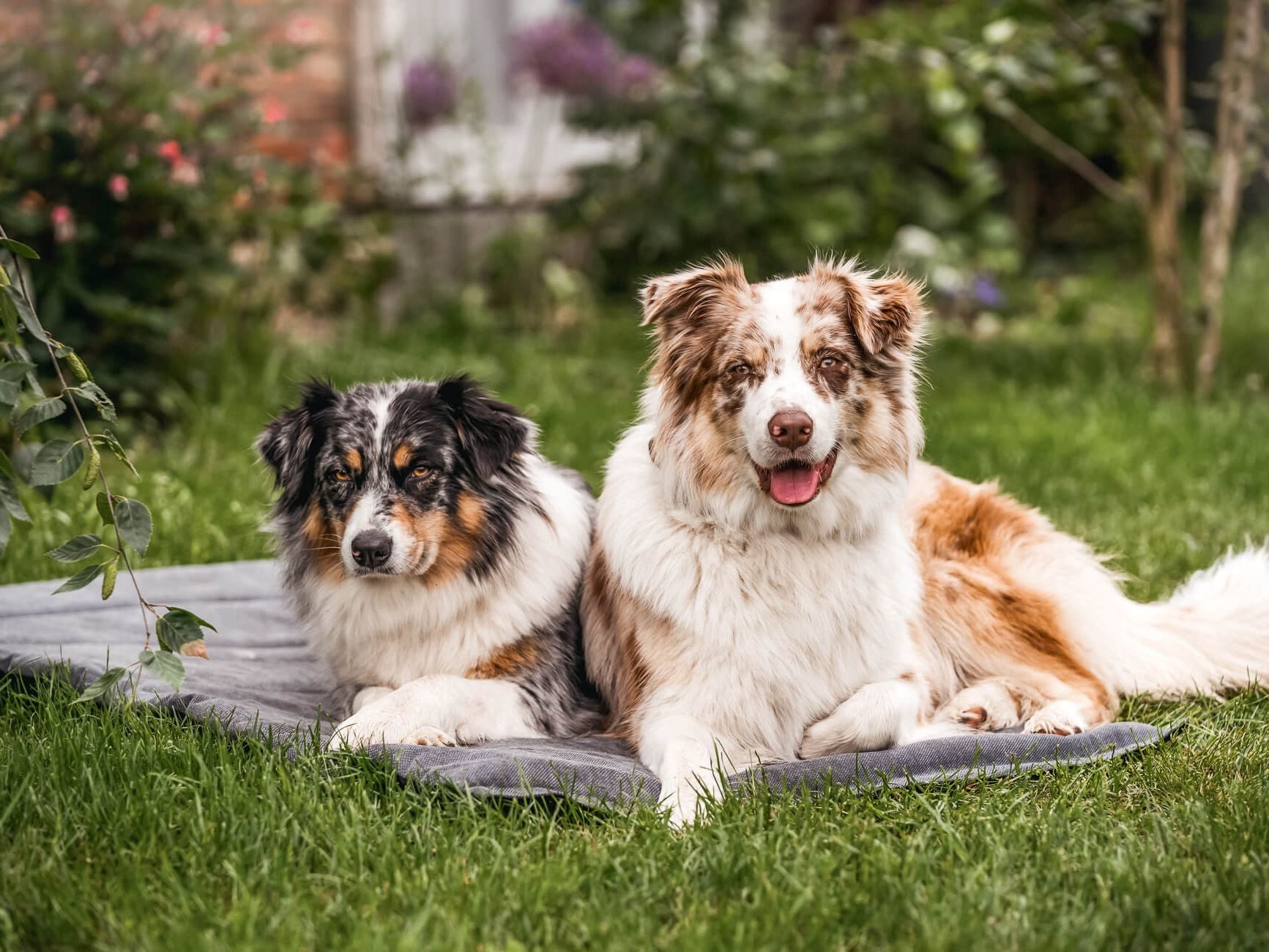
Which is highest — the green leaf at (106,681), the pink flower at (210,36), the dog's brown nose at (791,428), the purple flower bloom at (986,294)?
the pink flower at (210,36)

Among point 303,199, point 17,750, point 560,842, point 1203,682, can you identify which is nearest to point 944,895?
point 560,842

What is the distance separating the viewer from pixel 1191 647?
3.62 metres

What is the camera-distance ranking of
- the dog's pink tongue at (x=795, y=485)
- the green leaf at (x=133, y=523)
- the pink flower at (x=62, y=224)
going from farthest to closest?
the pink flower at (x=62, y=224) < the dog's pink tongue at (x=795, y=485) < the green leaf at (x=133, y=523)

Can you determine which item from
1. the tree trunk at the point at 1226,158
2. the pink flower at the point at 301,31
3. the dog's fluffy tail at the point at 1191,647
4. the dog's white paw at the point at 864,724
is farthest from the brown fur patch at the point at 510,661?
the pink flower at the point at 301,31

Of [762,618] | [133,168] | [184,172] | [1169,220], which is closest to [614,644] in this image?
[762,618]

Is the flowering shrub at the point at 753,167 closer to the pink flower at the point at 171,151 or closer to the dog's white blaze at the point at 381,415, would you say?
the pink flower at the point at 171,151

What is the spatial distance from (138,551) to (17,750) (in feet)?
2.18

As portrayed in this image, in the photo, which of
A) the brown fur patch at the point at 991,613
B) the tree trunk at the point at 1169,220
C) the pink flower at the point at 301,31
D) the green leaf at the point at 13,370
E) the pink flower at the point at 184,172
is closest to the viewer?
the green leaf at the point at 13,370

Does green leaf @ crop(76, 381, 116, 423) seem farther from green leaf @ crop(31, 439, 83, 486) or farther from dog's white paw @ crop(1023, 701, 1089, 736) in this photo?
dog's white paw @ crop(1023, 701, 1089, 736)

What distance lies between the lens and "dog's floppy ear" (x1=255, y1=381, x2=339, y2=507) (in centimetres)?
330

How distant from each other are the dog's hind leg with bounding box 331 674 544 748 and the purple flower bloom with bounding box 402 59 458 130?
671 centimetres

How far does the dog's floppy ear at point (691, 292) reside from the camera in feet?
10.2

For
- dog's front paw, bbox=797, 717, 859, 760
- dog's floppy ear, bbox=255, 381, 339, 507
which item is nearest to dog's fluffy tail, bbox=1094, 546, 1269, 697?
dog's front paw, bbox=797, 717, 859, 760

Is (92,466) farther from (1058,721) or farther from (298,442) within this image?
(1058,721)
